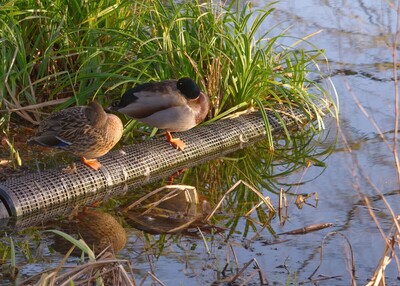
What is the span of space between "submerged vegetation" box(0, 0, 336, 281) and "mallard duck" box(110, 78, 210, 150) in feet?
0.83

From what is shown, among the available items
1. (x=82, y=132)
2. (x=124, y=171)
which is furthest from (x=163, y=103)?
(x=82, y=132)

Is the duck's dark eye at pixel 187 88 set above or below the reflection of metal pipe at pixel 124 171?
above

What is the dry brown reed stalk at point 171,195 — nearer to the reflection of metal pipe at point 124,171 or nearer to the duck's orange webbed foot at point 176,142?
the reflection of metal pipe at point 124,171

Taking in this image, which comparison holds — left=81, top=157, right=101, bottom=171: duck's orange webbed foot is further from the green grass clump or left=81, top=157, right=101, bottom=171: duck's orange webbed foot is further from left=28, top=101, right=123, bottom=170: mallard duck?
the green grass clump

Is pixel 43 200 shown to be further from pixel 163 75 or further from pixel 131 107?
pixel 163 75

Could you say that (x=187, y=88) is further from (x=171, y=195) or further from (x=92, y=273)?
(x=92, y=273)

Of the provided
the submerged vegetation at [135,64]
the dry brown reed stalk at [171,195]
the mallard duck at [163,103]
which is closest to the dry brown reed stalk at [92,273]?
the dry brown reed stalk at [171,195]

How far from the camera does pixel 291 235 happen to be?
5031mm

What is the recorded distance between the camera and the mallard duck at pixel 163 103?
6.16 m

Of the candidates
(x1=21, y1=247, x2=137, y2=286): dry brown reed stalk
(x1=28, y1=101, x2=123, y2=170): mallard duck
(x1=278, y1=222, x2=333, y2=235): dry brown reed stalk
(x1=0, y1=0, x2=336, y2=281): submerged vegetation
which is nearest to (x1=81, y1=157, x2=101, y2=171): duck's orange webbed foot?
(x1=28, y1=101, x2=123, y2=170): mallard duck

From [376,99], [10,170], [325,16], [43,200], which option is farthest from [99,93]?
[325,16]

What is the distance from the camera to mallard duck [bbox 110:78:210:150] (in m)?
6.16

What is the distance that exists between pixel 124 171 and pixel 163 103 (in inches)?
20.8

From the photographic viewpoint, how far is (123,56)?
6.85m
